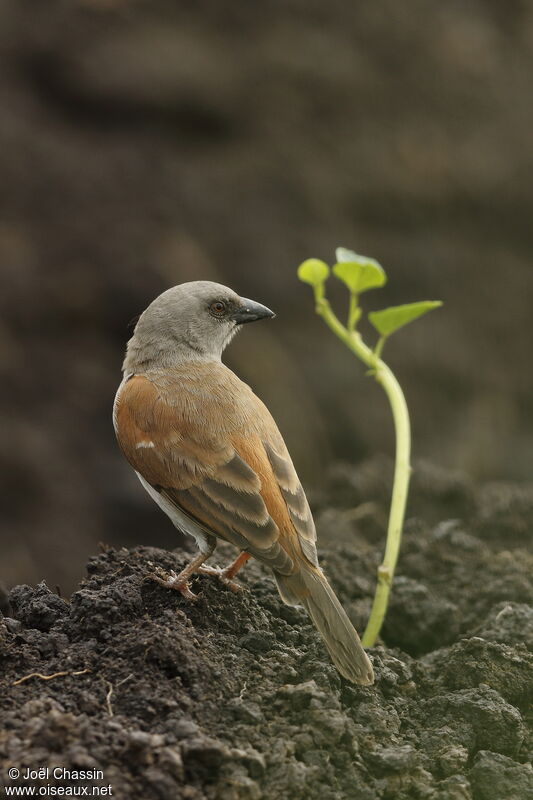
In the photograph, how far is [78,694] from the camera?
10.2 ft

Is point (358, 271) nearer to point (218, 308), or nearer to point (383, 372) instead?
point (383, 372)

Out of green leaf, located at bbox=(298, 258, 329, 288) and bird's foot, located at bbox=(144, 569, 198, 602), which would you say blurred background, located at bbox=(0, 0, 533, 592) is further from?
bird's foot, located at bbox=(144, 569, 198, 602)

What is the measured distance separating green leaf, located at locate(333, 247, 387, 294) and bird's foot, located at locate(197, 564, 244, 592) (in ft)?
4.27

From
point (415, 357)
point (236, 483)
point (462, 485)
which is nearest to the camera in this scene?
point (236, 483)

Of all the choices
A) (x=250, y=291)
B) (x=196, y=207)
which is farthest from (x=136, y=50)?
(x=250, y=291)

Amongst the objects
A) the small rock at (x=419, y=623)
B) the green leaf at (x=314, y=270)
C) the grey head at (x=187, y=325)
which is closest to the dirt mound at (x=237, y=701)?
the small rock at (x=419, y=623)

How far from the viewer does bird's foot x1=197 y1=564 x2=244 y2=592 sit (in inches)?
157

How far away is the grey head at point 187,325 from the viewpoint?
463cm

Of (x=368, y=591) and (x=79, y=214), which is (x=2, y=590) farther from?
(x=79, y=214)

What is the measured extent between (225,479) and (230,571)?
1.56 feet

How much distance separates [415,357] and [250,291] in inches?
60.5

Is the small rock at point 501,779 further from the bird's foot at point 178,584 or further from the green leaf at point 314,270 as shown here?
the green leaf at point 314,270

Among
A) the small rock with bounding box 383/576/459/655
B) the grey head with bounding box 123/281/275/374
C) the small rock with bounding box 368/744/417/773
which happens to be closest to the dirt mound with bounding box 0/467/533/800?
the small rock with bounding box 368/744/417/773

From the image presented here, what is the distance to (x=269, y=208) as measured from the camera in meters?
8.51
